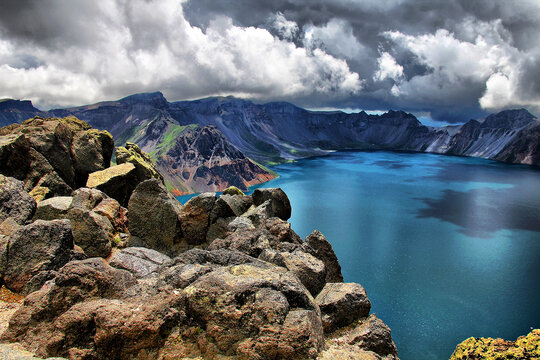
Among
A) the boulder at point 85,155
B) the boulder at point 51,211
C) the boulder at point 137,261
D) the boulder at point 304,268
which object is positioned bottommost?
the boulder at point 137,261

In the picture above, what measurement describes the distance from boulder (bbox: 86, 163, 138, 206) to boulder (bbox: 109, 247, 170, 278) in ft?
36.5

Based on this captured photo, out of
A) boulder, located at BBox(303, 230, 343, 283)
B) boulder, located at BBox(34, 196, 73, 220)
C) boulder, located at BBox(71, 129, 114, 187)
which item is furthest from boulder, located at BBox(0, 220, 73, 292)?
boulder, located at BBox(71, 129, 114, 187)

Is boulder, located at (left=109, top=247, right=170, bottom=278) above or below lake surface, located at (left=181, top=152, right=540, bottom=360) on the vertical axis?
above

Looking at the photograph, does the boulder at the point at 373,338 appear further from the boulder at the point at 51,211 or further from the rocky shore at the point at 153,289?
the boulder at the point at 51,211

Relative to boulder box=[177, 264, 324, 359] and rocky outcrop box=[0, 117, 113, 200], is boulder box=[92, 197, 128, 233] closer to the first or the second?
rocky outcrop box=[0, 117, 113, 200]

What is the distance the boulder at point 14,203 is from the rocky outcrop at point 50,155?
4.44m

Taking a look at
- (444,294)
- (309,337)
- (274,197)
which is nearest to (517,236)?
(444,294)

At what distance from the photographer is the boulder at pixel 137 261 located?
1550 centimetres

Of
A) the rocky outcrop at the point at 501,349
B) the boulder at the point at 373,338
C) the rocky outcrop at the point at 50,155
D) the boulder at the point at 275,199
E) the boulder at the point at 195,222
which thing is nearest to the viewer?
the rocky outcrop at the point at 501,349

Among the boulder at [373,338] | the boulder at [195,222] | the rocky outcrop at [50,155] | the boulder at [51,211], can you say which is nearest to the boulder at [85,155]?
the rocky outcrop at [50,155]

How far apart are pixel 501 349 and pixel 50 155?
1238 inches

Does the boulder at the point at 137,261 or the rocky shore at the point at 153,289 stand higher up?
the rocky shore at the point at 153,289

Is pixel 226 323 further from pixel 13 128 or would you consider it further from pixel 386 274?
pixel 386 274

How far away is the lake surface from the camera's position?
60.1 meters
